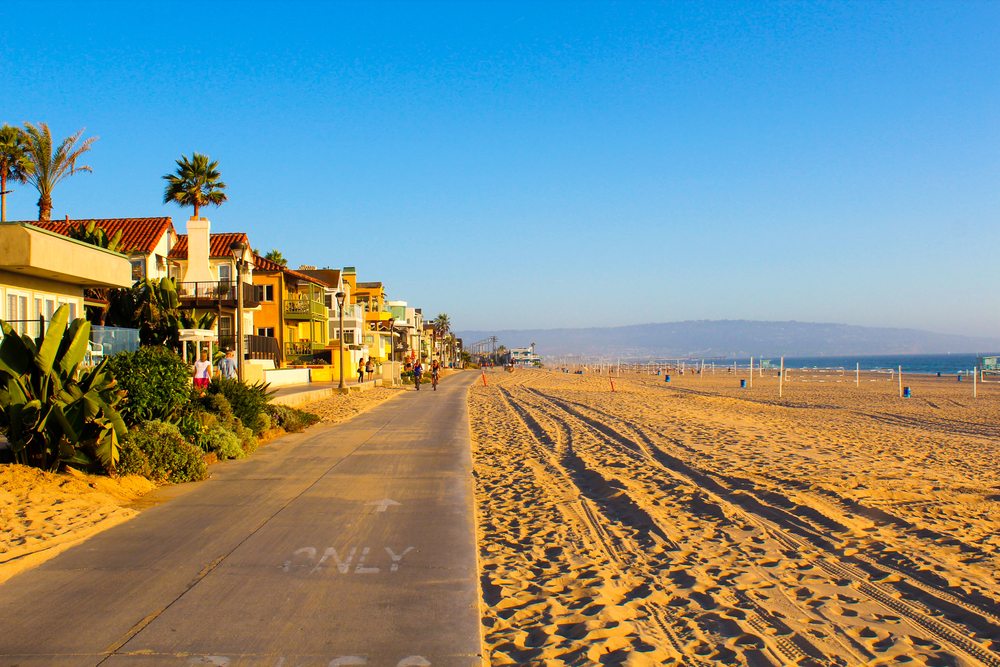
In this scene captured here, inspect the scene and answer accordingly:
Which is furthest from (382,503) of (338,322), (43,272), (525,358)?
(525,358)

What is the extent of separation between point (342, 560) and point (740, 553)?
3.50 metres

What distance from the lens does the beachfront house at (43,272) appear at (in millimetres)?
12406

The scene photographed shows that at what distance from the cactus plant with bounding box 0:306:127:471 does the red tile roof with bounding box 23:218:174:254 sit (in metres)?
27.0

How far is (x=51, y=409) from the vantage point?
8.39 m

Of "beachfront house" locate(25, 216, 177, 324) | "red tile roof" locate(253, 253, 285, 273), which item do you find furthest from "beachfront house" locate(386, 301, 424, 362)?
"beachfront house" locate(25, 216, 177, 324)

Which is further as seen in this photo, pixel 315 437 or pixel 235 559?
pixel 315 437

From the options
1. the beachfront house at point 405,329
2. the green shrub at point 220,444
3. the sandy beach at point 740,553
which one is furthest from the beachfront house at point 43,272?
the beachfront house at point 405,329

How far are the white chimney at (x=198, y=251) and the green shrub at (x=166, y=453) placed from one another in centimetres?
2988

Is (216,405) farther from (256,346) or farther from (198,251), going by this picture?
(198,251)

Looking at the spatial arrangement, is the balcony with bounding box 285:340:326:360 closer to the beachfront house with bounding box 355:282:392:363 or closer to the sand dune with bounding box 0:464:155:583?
the beachfront house with bounding box 355:282:392:363

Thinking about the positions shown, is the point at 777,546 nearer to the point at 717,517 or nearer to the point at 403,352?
the point at 717,517

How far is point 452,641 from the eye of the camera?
4.25 m

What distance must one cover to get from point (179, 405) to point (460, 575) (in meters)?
6.87

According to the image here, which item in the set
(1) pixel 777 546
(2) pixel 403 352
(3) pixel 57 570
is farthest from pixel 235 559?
(2) pixel 403 352
